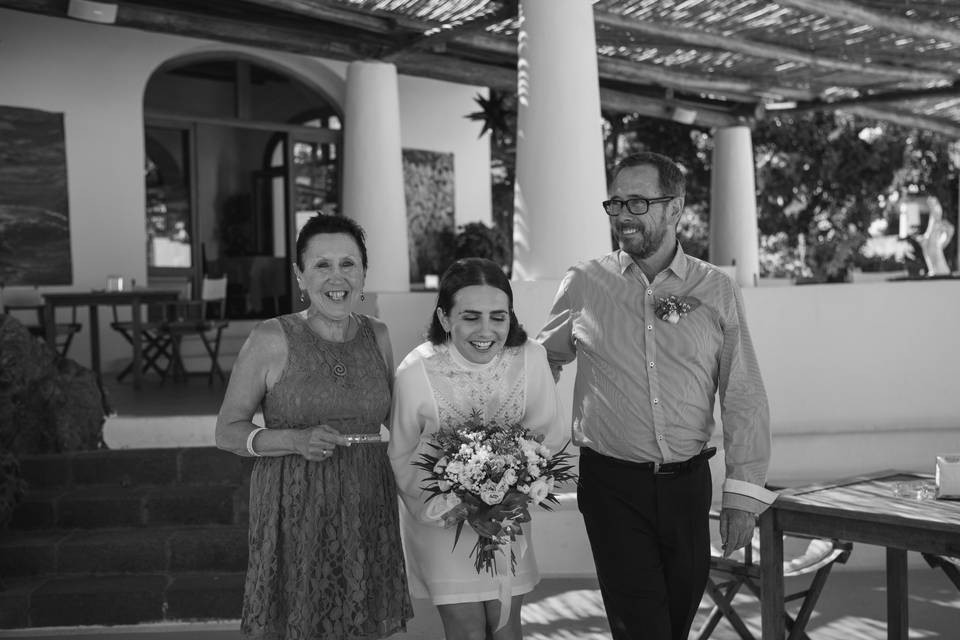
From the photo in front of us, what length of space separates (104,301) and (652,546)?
6154 mm

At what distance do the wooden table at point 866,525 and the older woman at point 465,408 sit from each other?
1000mm

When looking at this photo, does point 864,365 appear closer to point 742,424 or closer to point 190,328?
point 742,424

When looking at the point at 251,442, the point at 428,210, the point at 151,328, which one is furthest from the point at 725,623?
the point at 428,210

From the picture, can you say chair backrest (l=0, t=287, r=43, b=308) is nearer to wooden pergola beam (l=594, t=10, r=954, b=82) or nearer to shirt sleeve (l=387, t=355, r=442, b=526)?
wooden pergola beam (l=594, t=10, r=954, b=82)

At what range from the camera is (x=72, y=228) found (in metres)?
9.98

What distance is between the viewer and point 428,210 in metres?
12.7

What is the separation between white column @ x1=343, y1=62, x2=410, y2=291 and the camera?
8.83 meters

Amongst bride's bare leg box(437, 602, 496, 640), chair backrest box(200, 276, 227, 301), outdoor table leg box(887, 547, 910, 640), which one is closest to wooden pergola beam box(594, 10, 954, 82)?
chair backrest box(200, 276, 227, 301)

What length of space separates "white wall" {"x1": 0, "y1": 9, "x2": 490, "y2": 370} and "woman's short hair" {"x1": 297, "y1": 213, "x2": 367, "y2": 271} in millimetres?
7625

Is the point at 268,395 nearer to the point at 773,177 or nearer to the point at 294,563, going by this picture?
the point at 294,563

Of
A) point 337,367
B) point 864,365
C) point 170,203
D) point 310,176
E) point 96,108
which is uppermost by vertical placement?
point 96,108

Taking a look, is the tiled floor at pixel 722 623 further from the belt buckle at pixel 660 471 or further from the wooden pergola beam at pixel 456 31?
the wooden pergola beam at pixel 456 31

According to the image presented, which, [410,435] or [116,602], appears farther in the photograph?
[116,602]

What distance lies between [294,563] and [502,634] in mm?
636
